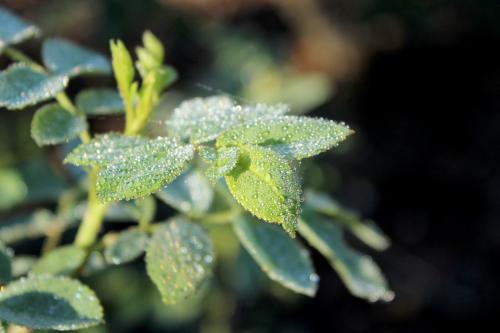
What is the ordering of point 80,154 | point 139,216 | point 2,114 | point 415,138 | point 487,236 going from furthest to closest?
point 415,138 < point 487,236 < point 2,114 < point 139,216 < point 80,154

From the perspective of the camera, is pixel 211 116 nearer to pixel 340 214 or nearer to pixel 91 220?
pixel 91 220

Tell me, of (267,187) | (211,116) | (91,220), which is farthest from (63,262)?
(267,187)

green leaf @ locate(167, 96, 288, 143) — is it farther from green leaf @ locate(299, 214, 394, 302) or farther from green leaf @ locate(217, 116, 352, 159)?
green leaf @ locate(299, 214, 394, 302)

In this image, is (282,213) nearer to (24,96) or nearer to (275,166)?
(275,166)

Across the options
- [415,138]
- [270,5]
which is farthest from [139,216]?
[270,5]

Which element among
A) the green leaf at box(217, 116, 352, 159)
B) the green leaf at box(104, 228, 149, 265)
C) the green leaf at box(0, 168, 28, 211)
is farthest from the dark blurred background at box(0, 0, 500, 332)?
the green leaf at box(217, 116, 352, 159)

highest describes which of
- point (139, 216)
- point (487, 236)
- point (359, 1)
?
point (139, 216)
